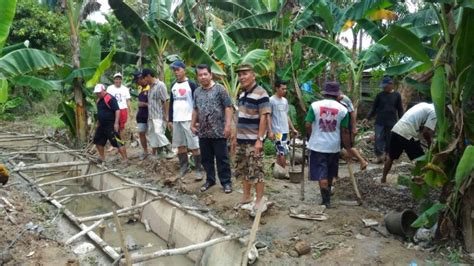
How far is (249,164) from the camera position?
4.68 m

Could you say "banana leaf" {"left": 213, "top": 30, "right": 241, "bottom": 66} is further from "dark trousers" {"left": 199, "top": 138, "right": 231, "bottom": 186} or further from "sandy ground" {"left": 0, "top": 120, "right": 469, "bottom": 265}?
"sandy ground" {"left": 0, "top": 120, "right": 469, "bottom": 265}

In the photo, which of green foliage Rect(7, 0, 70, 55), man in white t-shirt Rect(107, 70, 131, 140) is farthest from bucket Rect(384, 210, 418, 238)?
green foliage Rect(7, 0, 70, 55)

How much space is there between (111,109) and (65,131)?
414 centimetres

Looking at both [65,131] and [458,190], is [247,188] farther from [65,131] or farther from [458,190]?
[65,131]

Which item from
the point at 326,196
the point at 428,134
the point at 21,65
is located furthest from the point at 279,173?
the point at 21,65

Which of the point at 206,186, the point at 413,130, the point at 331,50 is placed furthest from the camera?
the point at 331,50

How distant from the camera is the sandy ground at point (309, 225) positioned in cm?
378

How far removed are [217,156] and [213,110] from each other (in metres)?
0.61

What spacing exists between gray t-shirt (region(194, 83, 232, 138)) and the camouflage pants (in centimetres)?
64

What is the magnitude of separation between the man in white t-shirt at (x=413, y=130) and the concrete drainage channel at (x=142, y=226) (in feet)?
8.31

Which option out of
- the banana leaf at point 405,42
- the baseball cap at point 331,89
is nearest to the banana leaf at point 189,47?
the baseball cap at point 331,89

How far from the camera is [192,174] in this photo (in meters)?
6.68

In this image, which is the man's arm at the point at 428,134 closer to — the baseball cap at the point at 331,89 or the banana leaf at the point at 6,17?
the baseball cap at the point at 331,89

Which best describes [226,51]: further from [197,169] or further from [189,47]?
[197,169]
